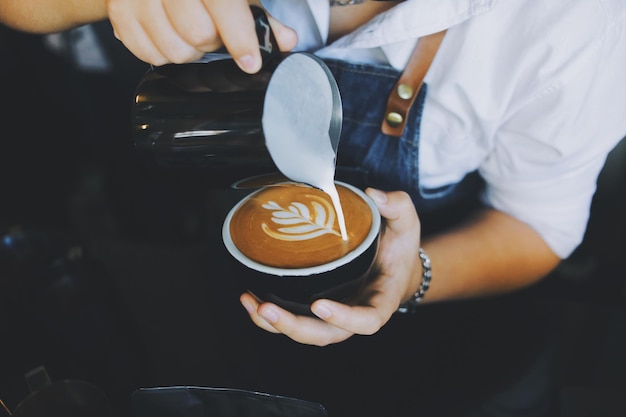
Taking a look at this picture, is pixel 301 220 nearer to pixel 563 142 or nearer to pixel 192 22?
pixel 192 22

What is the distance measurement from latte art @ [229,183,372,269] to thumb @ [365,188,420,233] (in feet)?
0.11

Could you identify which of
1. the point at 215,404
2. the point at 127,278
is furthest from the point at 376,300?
the point at 127,278

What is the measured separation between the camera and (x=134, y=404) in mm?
703

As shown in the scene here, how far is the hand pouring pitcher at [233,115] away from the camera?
0.73m

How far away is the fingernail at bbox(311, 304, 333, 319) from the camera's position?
0.83 meters

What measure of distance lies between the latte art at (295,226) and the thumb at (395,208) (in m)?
0.03

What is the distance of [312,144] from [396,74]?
1.31 feet

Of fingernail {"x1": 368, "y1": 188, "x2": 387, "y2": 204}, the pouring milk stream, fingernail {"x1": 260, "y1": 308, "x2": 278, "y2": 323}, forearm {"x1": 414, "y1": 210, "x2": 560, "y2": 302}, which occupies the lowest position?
forearm {"x1": 414, "y1": 210, "x2": 560, "y2": 302}

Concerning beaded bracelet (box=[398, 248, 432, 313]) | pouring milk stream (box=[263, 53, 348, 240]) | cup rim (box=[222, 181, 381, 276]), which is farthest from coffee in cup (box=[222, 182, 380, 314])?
beaded bracelet (box=[398, 248, 432, 313])

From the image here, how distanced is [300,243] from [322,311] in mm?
153

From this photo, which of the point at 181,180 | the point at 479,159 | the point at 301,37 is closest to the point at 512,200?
the point at 479,159

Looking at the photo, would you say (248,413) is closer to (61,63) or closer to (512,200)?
(512,200)

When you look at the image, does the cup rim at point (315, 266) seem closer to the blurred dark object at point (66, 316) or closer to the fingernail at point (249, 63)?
the fingernail at point (249, 63)

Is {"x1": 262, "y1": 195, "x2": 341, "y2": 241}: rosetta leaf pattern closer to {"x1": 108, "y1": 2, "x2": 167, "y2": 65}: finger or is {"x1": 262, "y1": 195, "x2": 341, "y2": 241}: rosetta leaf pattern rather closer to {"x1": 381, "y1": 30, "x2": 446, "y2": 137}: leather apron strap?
{"x1": 381, "y1": 30, "x2": 446, "y2": 137}: leather apron strap
